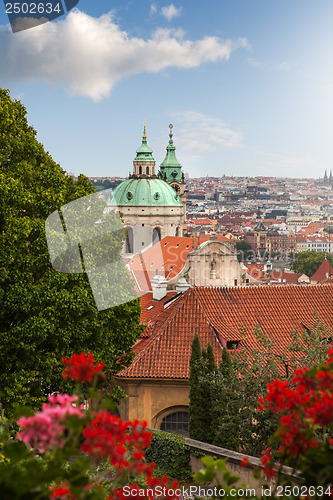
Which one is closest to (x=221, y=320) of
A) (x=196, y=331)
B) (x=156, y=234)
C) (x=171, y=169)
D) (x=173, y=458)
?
(x=196, y=331)

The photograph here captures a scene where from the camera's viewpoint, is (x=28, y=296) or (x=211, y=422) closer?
(x=28, y=296)

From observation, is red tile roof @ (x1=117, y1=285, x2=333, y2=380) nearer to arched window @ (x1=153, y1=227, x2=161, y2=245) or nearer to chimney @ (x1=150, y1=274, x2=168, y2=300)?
chimney @ (x1=150, y1=274, x2=168, y2=300)

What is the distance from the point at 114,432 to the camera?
338 cm

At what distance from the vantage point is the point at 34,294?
1334 cm

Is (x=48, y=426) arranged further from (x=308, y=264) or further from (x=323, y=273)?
(x=308, y=264)

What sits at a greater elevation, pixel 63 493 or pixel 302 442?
pixel 302 442

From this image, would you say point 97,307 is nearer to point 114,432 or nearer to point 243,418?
point 243,418

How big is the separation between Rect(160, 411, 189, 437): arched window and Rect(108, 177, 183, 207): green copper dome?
225 feet

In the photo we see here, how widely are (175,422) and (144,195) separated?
69.9 metres

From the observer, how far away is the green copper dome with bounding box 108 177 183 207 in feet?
284

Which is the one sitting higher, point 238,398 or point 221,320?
point 221,320

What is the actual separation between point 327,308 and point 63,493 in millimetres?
18498

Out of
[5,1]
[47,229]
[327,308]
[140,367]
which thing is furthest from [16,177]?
[327,308]

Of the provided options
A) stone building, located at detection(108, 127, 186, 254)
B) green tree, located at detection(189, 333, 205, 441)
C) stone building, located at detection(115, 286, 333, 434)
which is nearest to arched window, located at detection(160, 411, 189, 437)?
stone building, located at detection(115, 286, 333, 434)
